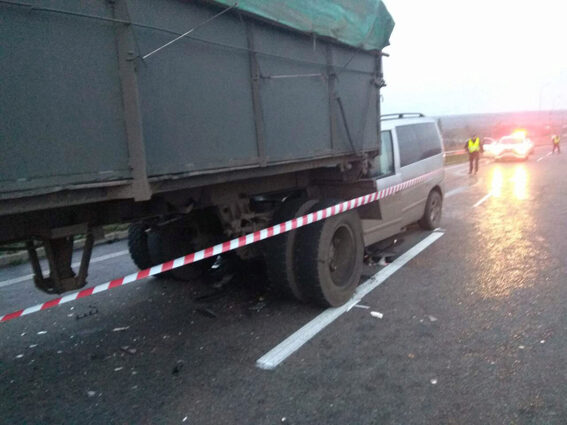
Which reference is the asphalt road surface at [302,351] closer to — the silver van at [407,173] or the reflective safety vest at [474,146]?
the silver van at [407,173]

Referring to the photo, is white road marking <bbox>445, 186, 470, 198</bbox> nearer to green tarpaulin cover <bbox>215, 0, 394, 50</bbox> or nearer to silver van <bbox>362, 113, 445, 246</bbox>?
silver van <bbox>362, 113, 445, 246</bbox>

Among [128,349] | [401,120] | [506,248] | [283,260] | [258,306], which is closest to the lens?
[128,349]

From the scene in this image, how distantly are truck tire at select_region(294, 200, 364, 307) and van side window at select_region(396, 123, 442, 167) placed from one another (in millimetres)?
2092

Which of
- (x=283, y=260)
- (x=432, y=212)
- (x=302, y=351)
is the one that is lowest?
(x=302, y=351)

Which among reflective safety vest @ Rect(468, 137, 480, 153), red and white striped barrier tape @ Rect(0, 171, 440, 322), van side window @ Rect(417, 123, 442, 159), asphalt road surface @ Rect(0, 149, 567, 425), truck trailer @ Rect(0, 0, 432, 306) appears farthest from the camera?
reflective safety vest @ Rect(468, 137, 480, 153)

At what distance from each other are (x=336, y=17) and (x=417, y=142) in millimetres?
3255

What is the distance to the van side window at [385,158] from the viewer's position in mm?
6137

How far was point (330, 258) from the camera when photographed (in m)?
4.66

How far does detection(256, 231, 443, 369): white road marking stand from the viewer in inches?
139

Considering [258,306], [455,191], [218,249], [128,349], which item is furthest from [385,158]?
[455,191]

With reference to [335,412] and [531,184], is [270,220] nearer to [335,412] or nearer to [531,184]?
[335,412]

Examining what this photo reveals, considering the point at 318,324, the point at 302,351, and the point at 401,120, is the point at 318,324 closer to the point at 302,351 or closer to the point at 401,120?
the point at 302,351

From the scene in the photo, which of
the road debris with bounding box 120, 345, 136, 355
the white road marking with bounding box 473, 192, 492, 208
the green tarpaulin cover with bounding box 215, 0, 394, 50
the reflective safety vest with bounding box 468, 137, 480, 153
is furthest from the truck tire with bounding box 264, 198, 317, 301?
the reflective safety vest with bounding box 468, 137, 480, 153

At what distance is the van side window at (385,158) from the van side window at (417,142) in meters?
0.23
